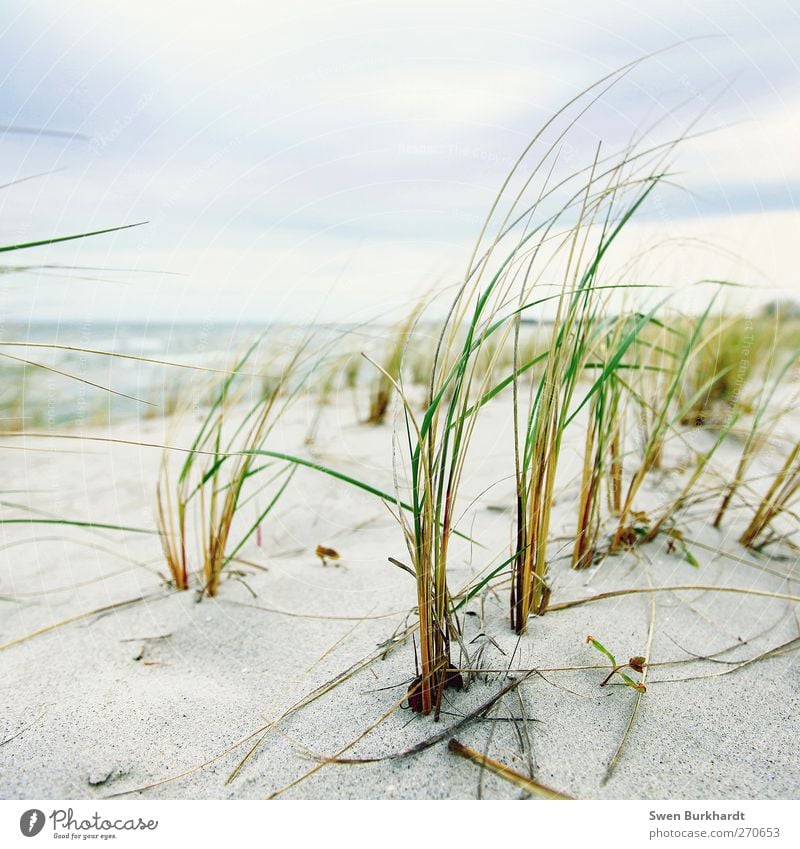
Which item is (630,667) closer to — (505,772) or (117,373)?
(505,772)

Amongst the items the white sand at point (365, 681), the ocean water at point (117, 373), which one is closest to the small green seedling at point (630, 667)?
the white sand at point (365, 681)

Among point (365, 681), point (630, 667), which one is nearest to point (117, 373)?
point (365, 681)

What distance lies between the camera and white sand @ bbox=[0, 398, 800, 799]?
3.30 feet

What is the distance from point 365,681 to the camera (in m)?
1.17

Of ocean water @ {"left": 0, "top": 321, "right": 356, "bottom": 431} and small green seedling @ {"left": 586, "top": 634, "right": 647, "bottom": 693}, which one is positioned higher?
ocean water @ {"left": 0, "top": 321, "right": 356, "bottom": 431}

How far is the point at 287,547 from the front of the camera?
6.33 feet

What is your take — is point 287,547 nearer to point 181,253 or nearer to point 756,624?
point 181,253

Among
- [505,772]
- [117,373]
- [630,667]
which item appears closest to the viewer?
[505,772]

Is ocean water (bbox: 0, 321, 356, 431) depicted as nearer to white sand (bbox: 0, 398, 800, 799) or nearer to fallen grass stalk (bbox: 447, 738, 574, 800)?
white sand (bbox: 0, 398, 800, 799)

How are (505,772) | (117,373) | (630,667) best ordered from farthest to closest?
(117,373), (630,667), (505,772)

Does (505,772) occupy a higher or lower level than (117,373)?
lower

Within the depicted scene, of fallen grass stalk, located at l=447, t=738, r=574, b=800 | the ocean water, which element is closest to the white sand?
fallen grass stalk, located at l=447, t=738, r=574, b=800

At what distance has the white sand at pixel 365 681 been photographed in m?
1.00
